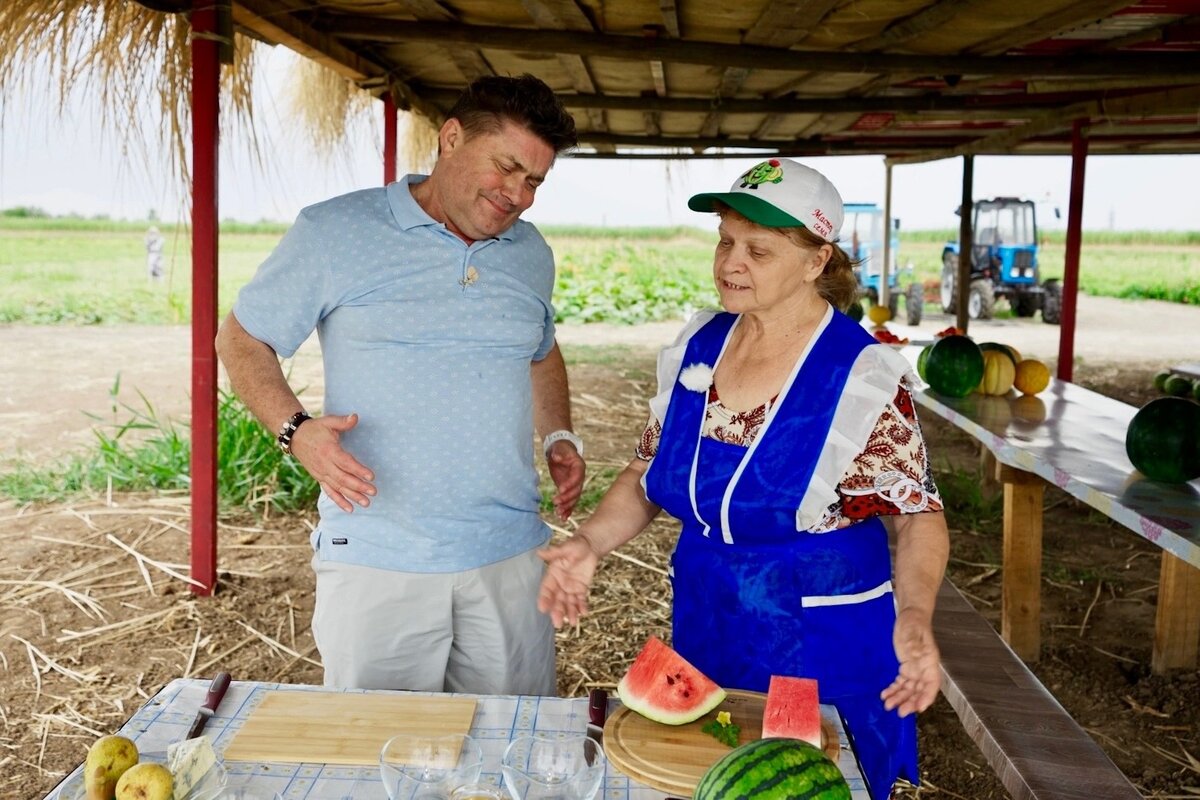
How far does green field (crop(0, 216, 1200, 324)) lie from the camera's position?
20078 millimetres

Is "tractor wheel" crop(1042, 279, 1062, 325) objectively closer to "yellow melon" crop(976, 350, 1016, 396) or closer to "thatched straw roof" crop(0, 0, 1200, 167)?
"thatched straw roof" crop(0, 0, 1200, 167)

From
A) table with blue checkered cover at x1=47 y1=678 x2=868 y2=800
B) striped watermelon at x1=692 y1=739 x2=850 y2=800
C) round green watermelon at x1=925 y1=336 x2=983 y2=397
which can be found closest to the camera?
striped watermelon at x1=692 y1=739 x2=850 y2=800

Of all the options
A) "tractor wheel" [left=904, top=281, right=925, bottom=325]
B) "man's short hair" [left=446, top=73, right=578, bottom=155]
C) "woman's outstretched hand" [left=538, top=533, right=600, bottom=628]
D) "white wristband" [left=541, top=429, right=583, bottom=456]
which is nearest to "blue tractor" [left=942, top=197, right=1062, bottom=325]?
"tractor wheel" [left=904, top=281, right=925, bottom=325]

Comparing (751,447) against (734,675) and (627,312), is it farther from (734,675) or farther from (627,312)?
(627,312)

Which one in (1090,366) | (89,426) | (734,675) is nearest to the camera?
(734,675)

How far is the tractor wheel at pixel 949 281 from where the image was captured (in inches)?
862

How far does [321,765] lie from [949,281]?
22.3 metres

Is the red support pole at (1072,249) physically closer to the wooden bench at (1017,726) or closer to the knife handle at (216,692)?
the wooden bench at (1017,726)

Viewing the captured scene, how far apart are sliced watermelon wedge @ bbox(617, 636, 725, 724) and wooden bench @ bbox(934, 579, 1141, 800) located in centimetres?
122

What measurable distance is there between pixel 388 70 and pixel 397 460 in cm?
439

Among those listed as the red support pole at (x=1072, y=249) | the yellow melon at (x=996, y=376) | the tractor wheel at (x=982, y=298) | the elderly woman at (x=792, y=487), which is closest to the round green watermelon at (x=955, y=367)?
the yellow melon at (x=996, y=376)

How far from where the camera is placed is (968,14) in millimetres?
4598

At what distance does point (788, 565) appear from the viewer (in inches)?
92.3

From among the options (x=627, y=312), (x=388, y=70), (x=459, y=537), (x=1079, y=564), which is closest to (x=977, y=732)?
(x=459, y=537)
